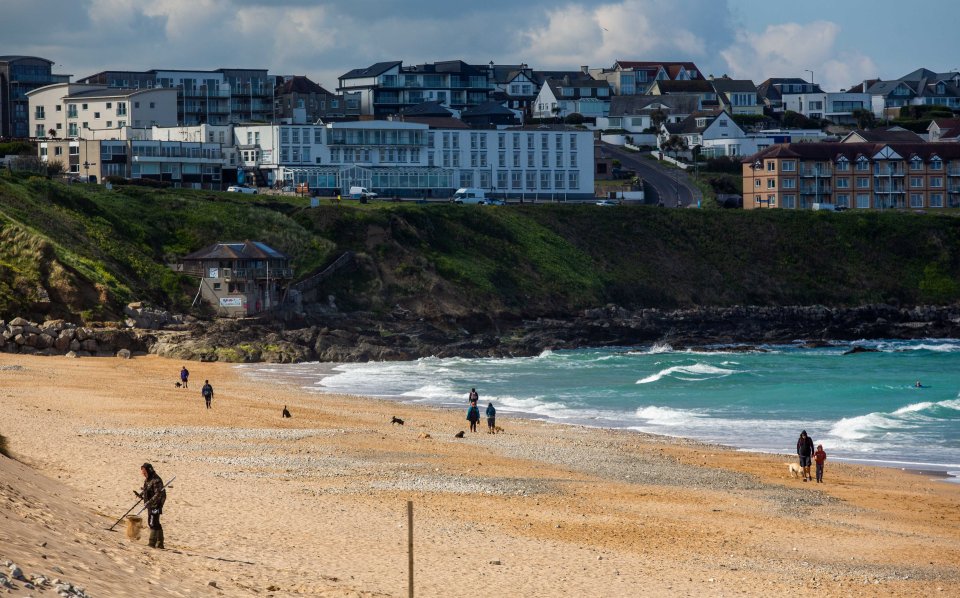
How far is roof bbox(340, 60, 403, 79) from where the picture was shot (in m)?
131

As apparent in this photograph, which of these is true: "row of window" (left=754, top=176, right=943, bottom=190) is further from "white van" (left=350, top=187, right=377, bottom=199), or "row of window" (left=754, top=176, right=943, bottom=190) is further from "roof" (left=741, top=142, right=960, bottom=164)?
"white van" (left=350, top=187, right=377, bottom=199)

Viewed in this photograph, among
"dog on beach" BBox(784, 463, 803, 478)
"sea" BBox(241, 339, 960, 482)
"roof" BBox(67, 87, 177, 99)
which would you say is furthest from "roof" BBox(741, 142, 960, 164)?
"dog on beach" BBox(784, 463, 803, 478)

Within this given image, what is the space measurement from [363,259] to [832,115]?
3613 inches

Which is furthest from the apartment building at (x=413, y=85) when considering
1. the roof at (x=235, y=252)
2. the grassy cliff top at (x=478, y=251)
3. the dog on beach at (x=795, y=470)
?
the dog on beach at (x=795, y=470)

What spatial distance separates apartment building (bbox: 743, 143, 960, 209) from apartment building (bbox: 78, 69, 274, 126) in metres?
44.4

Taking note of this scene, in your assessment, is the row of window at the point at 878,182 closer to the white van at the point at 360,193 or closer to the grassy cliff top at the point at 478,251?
the grassy cliff top at the point at 478,251

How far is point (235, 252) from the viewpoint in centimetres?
6481

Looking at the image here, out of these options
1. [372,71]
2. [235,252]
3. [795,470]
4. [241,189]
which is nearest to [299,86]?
[372,71]

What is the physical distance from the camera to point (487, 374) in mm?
54875

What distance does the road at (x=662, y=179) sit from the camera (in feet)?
339

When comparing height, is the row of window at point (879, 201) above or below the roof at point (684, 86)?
below

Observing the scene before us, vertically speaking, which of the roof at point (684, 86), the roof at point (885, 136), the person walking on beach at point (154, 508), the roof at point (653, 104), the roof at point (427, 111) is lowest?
the person walking on beach at point (154, 508)

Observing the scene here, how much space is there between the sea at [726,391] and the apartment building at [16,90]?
77154 millimetres

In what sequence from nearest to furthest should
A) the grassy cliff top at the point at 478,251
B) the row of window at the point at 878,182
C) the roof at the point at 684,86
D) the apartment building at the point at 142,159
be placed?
the grassy cliff top at the point at 478,251 → the apartment building at the point at 142,159 → the row of window at the point at 878,182 → the roof at the point at 684,86
